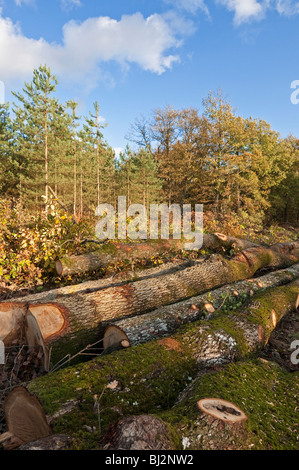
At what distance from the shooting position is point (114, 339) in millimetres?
3441

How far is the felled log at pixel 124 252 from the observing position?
6.21 m

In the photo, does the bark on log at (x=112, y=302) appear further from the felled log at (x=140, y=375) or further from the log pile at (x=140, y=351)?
the felled log at (x=140, y=375)

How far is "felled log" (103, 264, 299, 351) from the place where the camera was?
339 centimetres

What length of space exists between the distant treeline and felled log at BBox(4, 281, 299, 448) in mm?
16188

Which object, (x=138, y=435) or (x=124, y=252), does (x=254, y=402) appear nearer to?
(x=138, y=435)

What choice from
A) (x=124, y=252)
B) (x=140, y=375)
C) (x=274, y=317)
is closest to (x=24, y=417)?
(x=140, y=375)

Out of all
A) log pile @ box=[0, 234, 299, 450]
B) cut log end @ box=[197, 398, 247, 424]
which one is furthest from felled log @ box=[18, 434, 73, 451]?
cut log end @ box=[197, 398, 247, 424]

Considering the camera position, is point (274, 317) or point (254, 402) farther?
point (274, 317)

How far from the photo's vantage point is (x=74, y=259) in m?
6.29

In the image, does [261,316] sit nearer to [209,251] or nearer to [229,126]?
[209,251]

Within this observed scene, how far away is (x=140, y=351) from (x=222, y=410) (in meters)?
1.09

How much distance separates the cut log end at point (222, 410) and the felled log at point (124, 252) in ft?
15.5
